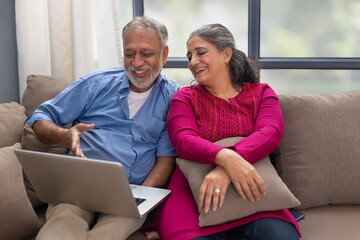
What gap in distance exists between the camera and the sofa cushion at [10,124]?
168cm

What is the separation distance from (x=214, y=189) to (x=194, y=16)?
1.66 meters

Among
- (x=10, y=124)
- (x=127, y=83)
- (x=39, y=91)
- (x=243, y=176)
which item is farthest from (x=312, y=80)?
(x=10, y=124)

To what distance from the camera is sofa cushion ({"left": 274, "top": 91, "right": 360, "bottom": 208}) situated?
1629 mm

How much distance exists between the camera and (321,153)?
164 centimetres

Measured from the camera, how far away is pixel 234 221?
135 cm

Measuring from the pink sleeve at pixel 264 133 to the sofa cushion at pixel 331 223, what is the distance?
0.34m

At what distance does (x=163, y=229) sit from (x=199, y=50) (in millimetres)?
760

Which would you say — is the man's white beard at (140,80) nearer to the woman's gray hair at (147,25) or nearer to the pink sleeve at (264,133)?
the woman's gray hair at (147,25)

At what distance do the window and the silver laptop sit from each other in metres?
1.40

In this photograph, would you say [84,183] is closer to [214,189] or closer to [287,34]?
[214,189]

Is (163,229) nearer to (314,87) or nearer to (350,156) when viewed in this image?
(350,156)

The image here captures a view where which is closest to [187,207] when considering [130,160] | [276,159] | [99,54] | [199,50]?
[130,160]

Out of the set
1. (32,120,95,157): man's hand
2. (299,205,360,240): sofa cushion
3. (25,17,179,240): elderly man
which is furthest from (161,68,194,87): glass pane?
(299,205,360,240): sofa cushion

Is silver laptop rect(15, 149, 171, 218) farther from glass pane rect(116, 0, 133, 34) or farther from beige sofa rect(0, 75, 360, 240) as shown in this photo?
glass pane rect(116, 0, 133, 34)
